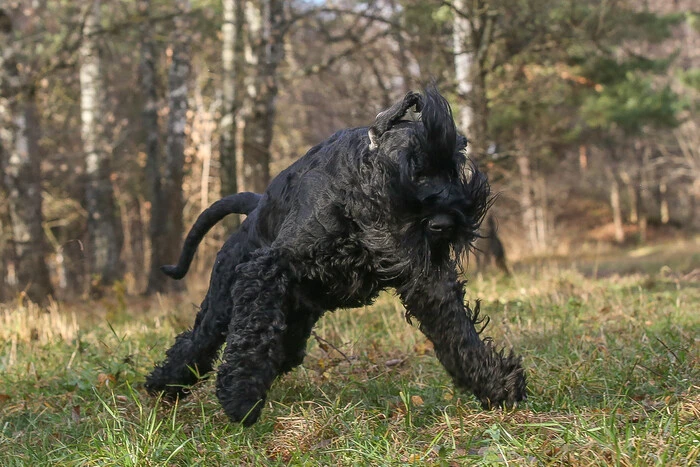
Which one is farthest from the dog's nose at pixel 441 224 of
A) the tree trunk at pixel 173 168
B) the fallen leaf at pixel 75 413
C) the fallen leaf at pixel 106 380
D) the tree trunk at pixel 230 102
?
the tree trunk at pixel 173 168

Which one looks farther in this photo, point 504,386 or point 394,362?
point 394,362

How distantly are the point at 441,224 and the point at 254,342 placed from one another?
1.02m

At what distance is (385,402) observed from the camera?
12.0ft

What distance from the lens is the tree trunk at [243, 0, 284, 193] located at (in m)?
10.6

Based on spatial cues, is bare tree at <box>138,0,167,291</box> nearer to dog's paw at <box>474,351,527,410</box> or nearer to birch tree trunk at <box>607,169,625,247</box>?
dog's paw at <box>474,351,527,410</box>

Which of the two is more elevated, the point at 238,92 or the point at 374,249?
the point at 238,92

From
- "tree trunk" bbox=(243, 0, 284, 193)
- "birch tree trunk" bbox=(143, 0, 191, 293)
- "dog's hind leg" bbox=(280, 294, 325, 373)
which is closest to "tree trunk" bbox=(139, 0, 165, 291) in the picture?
"birch tree trunk" bbox=(143, 0, 191, 293)

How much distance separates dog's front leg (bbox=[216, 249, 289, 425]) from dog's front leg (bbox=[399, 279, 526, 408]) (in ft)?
1.94

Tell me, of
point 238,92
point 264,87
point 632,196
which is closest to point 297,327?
point 264,87

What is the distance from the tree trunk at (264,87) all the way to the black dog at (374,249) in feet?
24.3

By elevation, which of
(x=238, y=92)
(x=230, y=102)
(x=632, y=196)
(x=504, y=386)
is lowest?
(x=632, y=196)

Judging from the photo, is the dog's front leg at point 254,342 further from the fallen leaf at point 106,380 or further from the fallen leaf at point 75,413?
the fallen leaf at point 106,380

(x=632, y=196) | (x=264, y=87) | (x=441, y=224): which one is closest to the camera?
(x=441, y=224)

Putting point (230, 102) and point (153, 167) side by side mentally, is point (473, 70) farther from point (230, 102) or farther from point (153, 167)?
point (153, 167)
